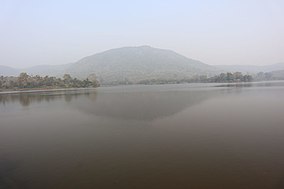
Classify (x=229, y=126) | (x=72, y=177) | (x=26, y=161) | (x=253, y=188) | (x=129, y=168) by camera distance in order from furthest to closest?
(x=229, y=126) → (x=26, y=161) → (x=129, y=168) → (x=72, y=177) → (x=253, y=188)

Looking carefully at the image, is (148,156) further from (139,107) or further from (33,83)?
(33,83)

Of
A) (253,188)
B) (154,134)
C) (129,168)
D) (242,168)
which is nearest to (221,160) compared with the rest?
(242,168)

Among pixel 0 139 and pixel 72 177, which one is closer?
pixel 72 177

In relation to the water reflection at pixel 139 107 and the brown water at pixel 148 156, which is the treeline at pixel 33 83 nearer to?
the water reflection at pixel 139 107

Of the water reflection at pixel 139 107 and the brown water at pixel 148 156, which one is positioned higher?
the water reflection at pixel 139 107

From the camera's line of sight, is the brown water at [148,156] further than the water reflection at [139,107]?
No

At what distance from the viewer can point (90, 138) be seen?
714 inches

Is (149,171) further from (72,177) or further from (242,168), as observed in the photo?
(242,168)

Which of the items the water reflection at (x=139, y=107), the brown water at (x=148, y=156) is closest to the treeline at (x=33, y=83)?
the water reflection at (x=139, y=107)

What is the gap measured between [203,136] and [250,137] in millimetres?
2973

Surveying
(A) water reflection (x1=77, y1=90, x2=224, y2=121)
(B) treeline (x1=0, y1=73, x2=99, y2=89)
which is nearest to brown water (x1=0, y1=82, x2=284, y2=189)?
(A) water reflection (x1=77, y1=90, x2=224, y2=121)

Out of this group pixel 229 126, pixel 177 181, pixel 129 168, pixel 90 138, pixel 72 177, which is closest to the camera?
pixel 177 181

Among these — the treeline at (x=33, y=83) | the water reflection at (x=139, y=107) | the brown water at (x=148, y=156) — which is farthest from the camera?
the treeline at (x=33, y=83)

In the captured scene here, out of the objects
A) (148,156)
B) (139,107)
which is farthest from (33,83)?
(148,156)
